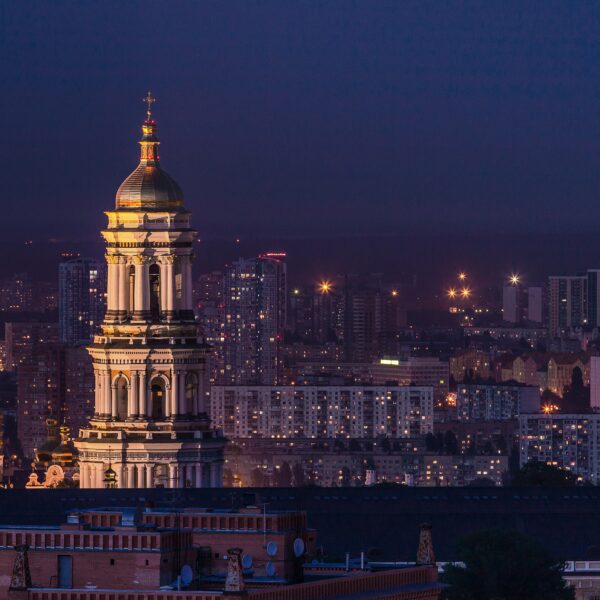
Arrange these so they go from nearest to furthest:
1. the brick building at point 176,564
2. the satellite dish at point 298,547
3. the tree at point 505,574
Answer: the brick building at point 176,564, the satellite dish at point 298,547, the tree at point 505,574

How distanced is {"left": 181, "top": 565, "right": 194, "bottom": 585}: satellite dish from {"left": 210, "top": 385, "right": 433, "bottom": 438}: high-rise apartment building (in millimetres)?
124881

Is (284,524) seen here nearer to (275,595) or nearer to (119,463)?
(275,595)

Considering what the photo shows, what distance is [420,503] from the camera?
278 feet

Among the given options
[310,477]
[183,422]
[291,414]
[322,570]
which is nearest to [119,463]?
[183,422]

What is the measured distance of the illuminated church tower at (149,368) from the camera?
84.9 meters

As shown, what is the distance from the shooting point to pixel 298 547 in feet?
190

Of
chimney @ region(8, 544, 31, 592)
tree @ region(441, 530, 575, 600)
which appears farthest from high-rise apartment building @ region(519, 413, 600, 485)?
chimney @ region(8, 544, 31, 592)

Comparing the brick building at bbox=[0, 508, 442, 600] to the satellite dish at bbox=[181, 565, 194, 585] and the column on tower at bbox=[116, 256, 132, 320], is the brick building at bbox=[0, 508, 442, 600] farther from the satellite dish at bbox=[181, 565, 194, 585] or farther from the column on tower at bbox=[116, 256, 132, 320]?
the column on tower at bbox=[116, 256, 132, 320]

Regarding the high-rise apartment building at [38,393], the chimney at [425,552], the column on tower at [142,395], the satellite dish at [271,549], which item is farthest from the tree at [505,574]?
the high-rise apartment building at [38,393]

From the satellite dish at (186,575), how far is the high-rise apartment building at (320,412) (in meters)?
125

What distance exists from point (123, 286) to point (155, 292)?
0.59 m

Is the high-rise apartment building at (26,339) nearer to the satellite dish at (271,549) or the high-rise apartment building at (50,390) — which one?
the high-rise apartment building at (50,390)

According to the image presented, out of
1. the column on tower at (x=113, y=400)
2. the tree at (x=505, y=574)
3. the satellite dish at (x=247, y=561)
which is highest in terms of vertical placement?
the column on tower at (x=113, y=400)

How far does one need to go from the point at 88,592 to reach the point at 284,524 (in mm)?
4143
